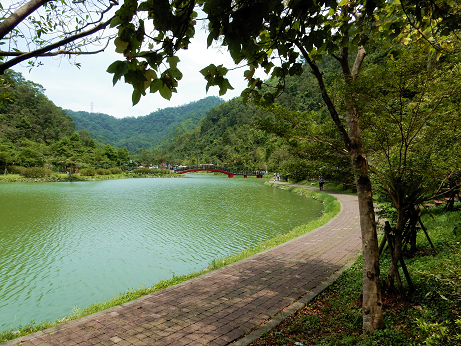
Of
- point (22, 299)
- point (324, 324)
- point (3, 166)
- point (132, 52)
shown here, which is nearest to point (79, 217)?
point (22, 299)

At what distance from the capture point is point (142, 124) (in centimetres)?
15075

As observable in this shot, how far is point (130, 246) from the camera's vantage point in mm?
7816

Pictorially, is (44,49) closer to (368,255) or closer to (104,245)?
(368,255)

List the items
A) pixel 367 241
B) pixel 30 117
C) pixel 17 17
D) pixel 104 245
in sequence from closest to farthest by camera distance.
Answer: pixel 17 17, pixel 367 241, pixel 104 245, pixel 30 117

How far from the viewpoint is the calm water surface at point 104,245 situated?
4988 millimetres

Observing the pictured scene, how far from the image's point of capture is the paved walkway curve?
9.63 ft

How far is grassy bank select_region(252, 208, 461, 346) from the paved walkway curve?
25 centimetres

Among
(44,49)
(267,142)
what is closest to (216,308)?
(44,49)

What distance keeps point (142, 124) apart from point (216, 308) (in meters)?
158

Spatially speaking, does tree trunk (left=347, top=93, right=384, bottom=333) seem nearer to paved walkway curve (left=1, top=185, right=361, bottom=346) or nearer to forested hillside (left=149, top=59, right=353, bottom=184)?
forested hillside (left=149, top=59, right=353, bottom=184)

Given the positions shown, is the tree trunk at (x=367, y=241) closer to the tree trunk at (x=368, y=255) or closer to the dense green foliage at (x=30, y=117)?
the tree trunk at (x=368, y=255)

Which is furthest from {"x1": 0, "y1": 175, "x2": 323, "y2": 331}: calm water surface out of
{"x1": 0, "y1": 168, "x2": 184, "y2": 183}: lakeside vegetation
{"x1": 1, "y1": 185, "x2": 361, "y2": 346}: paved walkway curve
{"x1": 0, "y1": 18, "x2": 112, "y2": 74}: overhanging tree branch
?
{"x1": 0, "y1": 168, "x2": 184, "y2": 183}: lakeside vegetation

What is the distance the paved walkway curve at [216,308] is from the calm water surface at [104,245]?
58.7 inches

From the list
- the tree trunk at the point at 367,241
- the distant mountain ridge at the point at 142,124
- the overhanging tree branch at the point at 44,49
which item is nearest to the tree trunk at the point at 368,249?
the tree trunk at the point at 367,241
